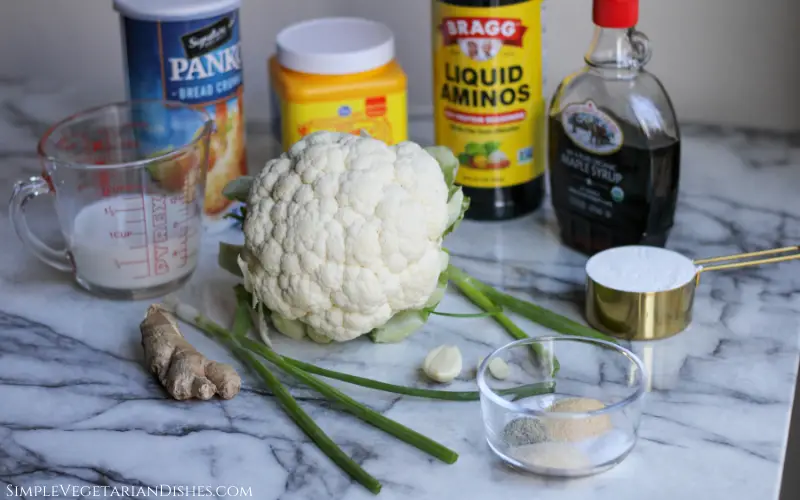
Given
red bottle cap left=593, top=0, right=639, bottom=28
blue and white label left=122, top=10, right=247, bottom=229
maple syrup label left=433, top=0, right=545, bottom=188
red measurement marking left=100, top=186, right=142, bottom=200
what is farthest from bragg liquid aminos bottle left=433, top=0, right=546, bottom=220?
red measurement marking left=100, top=186, right=142, bottom=200

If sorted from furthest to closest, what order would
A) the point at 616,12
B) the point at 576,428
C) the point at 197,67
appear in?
the point at 197,67, the point at 616,12, the point at 576,428

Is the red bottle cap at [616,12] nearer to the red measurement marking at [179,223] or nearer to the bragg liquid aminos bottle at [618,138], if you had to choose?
the bragg liquid aminos bottle at [618,138]

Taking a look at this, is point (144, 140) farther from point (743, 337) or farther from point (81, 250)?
point (743, 337)

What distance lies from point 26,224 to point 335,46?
0.36m

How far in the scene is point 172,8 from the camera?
1.13 metres

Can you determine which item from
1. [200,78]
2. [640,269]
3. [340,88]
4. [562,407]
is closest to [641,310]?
[640,269]

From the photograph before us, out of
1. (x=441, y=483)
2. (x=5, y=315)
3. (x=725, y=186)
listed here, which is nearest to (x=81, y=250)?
(x=5, y=315)

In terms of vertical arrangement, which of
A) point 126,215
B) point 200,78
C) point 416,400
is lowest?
point 416,400

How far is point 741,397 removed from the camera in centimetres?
92

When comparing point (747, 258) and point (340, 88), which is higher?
point (340, 88)

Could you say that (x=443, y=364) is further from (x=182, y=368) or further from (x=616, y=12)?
(x=616, y=12)

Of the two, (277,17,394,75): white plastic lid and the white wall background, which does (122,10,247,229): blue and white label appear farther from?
the white wall background

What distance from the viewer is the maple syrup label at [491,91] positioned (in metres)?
1.15

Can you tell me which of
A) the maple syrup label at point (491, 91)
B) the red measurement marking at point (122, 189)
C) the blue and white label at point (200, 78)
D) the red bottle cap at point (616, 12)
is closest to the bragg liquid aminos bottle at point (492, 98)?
the maple syrup label at point (491, 91)
